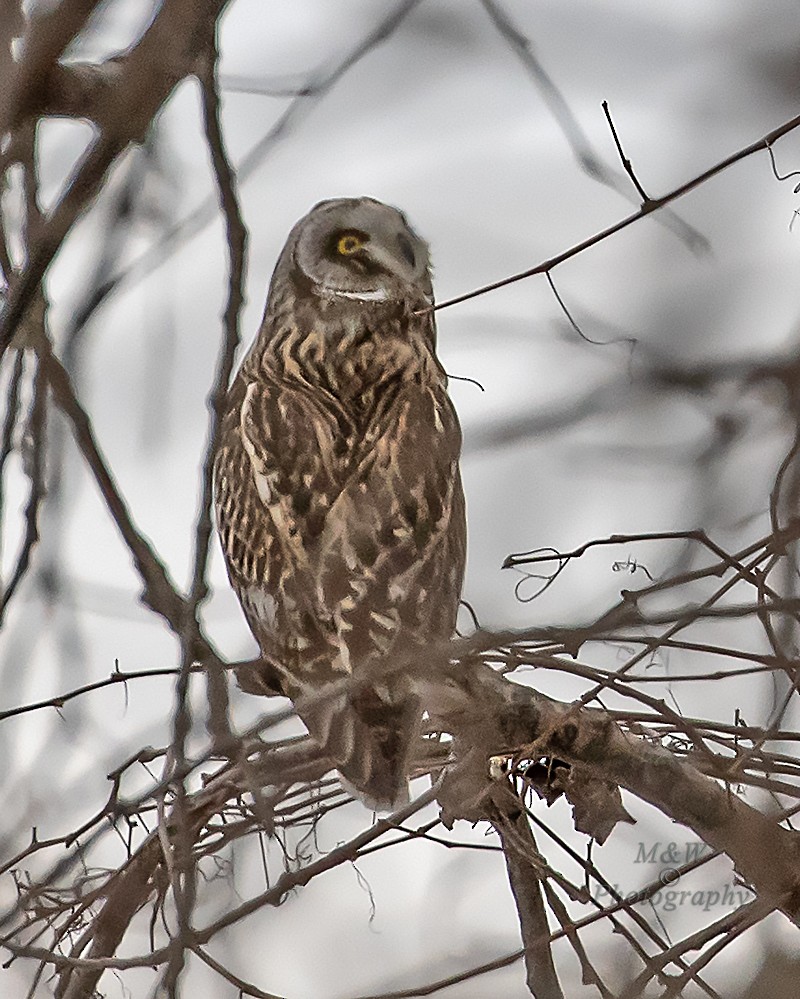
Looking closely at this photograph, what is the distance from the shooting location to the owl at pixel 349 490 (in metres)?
1.92

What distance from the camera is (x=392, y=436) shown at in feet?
7.48

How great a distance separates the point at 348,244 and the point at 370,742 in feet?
3.90

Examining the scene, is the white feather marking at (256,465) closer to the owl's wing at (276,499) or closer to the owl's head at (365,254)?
the owl's wing at (276,499)

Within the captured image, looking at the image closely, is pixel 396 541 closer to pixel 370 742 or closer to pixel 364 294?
pixel 370 742

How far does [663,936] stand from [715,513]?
0.96 m

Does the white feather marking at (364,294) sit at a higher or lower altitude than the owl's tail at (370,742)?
higher

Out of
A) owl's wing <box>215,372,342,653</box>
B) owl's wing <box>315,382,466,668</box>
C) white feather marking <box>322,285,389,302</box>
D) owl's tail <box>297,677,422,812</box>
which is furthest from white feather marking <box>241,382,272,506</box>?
owl's tail <box>297,677,422,812</box>

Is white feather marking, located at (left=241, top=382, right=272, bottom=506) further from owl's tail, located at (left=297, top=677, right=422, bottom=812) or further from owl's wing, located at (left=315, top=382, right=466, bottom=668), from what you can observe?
owl's tail, located at (left=297, top=677, right=422, bottom=812)

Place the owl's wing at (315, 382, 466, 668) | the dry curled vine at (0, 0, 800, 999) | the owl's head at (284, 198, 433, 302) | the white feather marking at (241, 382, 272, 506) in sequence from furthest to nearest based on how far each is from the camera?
the owl's head at (284, 198, 433, 302) → the white feather marking at (241, 382, 272, 506) → the owl's wing at (315, 382, 466, 668) → the dry curled vine at (0, 0, 800, 999)

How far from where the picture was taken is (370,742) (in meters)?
1.90

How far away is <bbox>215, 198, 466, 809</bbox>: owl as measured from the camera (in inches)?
75.7

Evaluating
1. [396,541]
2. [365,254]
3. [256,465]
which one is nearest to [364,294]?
[365,254]

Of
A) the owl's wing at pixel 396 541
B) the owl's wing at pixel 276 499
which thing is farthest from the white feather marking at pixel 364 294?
the owl's wing at pixel 396 541

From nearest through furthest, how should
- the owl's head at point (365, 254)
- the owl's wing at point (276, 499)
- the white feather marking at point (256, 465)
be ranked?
the owl's wing at point (276, 499) < the white feather marking at point (256, 465) < the owl's head at point (365, 254)
